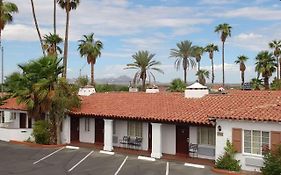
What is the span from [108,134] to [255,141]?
10228 millimetres

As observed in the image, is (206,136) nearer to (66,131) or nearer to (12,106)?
(66,131)

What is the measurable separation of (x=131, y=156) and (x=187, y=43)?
41.8 m

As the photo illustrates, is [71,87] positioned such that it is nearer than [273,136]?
No

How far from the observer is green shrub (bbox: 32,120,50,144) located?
27016mm

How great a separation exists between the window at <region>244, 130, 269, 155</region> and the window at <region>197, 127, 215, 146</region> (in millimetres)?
3256

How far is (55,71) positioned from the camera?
1049 inches

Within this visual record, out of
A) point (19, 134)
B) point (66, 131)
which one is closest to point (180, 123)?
point (66, 131)

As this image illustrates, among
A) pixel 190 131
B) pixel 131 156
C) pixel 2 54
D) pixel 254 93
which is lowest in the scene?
pixel 131 156

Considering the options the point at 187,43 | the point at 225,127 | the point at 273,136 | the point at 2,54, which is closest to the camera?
the point at 273,136

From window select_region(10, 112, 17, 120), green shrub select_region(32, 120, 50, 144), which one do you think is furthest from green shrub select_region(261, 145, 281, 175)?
window select_region(10, 112, 17, 120)

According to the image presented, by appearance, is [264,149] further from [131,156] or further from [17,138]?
[17,138]

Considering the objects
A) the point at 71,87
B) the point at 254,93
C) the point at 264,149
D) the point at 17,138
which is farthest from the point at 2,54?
the point at 264,149

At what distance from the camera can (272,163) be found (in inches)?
679

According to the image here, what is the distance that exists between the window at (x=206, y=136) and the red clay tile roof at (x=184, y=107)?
1028 mm
